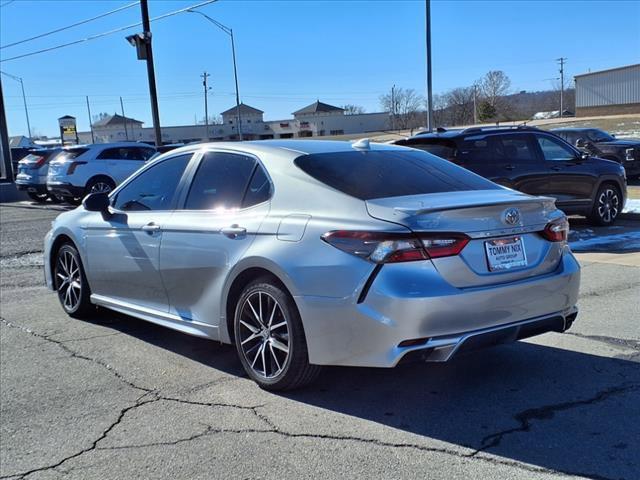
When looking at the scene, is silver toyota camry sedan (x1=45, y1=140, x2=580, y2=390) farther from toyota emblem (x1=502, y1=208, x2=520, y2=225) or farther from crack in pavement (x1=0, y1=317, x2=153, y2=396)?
crack in pavement (x1=0, y1=317, x2=153, y2=396)

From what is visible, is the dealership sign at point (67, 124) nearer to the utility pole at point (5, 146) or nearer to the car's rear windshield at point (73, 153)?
the utility pole at point (5, 146)

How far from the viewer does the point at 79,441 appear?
152 inches

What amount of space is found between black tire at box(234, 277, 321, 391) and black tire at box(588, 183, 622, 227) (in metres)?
8.69

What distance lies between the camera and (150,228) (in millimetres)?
5301

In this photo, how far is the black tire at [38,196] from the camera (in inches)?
866

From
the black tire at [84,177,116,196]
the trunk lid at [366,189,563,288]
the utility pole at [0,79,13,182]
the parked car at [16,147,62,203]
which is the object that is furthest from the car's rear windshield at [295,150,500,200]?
the utility pole at [0,79,13,182]

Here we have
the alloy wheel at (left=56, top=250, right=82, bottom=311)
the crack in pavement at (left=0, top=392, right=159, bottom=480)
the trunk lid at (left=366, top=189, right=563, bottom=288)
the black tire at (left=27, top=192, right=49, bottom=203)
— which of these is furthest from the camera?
the black tire at (left=27, top=192, right=49, bottom=203)

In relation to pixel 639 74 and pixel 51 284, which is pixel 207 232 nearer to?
pixel 51 284

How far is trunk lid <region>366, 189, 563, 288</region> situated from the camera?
379cm

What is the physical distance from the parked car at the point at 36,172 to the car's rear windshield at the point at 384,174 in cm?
1843

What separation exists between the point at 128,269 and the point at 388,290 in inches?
A: 110

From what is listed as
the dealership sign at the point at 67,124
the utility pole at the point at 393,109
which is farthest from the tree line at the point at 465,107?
the dealership sign at the point at 67,124

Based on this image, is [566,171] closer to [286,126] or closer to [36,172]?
[36,172]

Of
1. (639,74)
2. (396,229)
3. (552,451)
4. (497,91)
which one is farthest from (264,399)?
(497,91)
